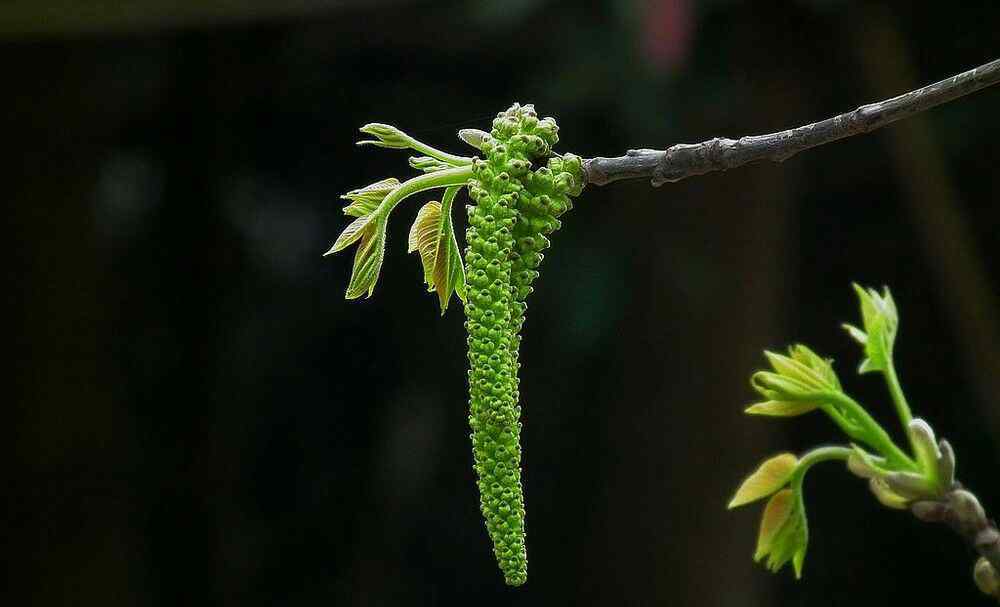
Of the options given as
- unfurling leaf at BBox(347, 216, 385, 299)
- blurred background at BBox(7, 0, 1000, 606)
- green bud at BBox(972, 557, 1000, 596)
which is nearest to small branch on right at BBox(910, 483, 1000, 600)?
green bud at BBox(972, 557, 1000, 596)

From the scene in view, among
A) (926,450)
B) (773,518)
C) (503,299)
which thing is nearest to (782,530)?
(773,518)

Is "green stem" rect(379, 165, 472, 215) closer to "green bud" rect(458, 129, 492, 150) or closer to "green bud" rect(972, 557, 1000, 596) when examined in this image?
"green bud" rect(458, 129, 492, 150)

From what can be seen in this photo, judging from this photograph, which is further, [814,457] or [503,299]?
[814,457]

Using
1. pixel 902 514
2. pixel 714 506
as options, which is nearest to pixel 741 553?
pixel 714 506

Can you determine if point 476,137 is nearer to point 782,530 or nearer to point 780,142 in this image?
point 780,142

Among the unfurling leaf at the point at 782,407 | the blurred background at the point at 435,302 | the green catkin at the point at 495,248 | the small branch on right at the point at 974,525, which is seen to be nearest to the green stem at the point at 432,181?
the green catkin at the point at 495,248

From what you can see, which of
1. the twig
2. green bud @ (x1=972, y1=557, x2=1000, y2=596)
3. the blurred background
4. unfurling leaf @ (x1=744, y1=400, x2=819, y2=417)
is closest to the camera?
the twig
